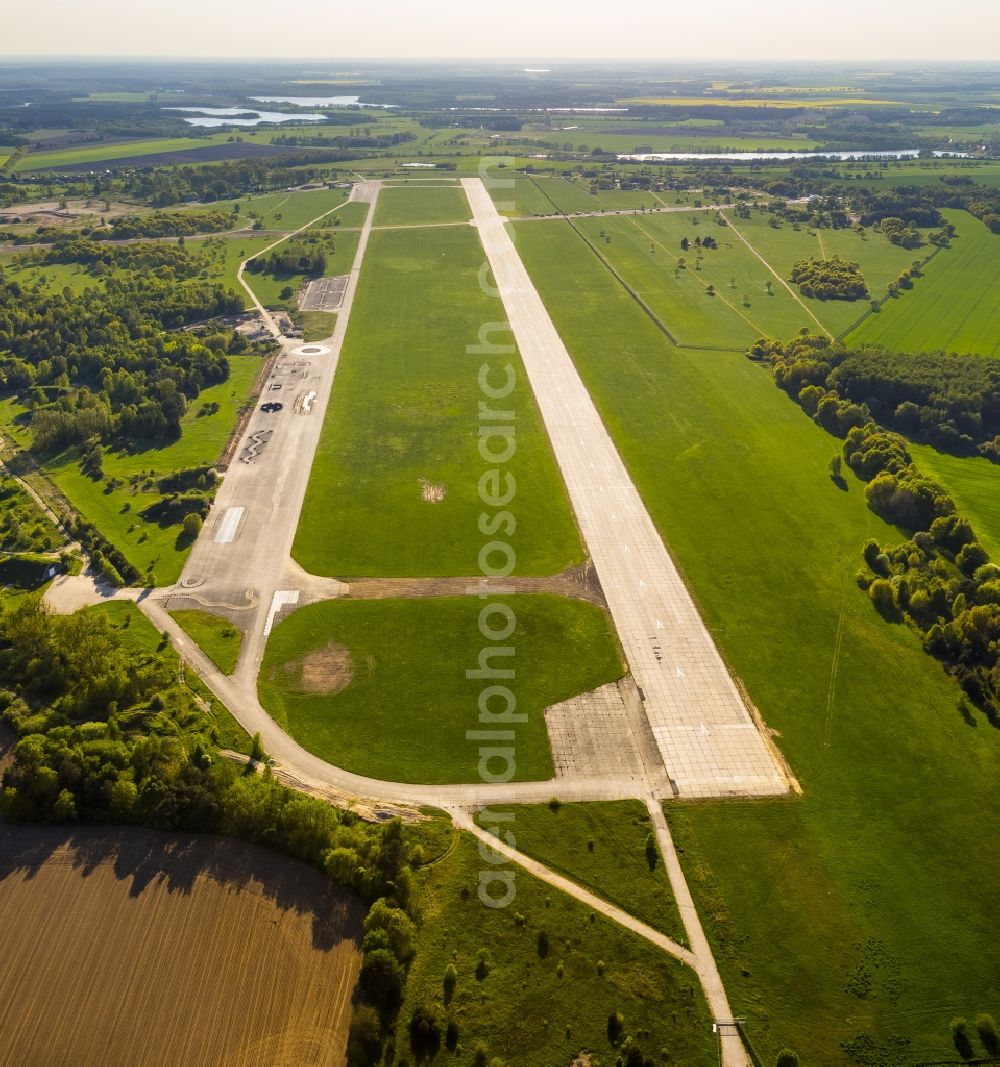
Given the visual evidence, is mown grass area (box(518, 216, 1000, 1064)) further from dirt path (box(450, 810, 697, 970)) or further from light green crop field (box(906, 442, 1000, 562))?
light green crop field (box(906, 442, 1000, 562))

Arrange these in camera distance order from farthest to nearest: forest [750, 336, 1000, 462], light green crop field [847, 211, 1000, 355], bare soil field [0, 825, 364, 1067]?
light green crop field [847, 211, 1000, 355] → forest [750, 336, 1000, 462] → bare soil field [0, 825, 364, 1067]

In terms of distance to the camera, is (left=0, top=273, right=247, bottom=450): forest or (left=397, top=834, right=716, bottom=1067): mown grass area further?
(left=0, top=273, right=247, bottom=450): forest

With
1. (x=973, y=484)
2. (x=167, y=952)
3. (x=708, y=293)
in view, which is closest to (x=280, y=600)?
(x=167, y=952)

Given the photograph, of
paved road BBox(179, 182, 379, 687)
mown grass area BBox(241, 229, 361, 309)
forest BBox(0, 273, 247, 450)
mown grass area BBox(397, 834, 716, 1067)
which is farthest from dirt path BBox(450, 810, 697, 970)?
mown grass area BBox(241, 229, 361, 309)

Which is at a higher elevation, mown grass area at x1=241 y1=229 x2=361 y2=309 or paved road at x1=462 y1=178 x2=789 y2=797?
paved road at x1=462 y1=178 x2=789 y2=797

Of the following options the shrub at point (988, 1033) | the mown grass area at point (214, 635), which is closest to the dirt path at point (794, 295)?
the mown grass area at point (214, 635)

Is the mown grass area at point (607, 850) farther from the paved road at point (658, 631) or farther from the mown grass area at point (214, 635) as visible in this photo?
the mown grass area at point (214, 635)
